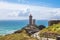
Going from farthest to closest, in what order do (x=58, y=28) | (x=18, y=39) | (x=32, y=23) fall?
(x=32, y=23) → (x=58, y=28) → (x=18, y=39)

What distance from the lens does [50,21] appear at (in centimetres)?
3014

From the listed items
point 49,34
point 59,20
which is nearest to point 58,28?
point 49,34

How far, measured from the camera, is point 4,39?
1831cm

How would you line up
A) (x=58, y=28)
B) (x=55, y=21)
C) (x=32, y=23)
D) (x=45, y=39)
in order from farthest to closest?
(x=32, y=23)
(x=55, y=21)
(x=58, y=28)
(x=45, y=39)

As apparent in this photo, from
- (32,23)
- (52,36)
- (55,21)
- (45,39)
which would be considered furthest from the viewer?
(32,23)

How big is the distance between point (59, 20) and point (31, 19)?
60.5 feet

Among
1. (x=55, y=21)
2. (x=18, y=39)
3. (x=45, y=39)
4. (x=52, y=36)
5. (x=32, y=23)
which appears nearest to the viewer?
(x=18, y=39)

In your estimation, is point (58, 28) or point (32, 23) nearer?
point (58, 28)

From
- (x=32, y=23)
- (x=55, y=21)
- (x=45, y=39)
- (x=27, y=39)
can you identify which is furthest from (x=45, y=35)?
(x=32, y=23)

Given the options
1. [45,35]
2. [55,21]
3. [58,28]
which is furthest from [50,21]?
[45,35]

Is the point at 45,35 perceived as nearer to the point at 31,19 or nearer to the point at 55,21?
the point at 55,21

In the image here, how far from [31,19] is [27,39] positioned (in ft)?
101

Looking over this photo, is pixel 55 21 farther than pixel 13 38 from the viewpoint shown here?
Yes

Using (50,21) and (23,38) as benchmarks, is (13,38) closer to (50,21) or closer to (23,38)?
(23,38)
